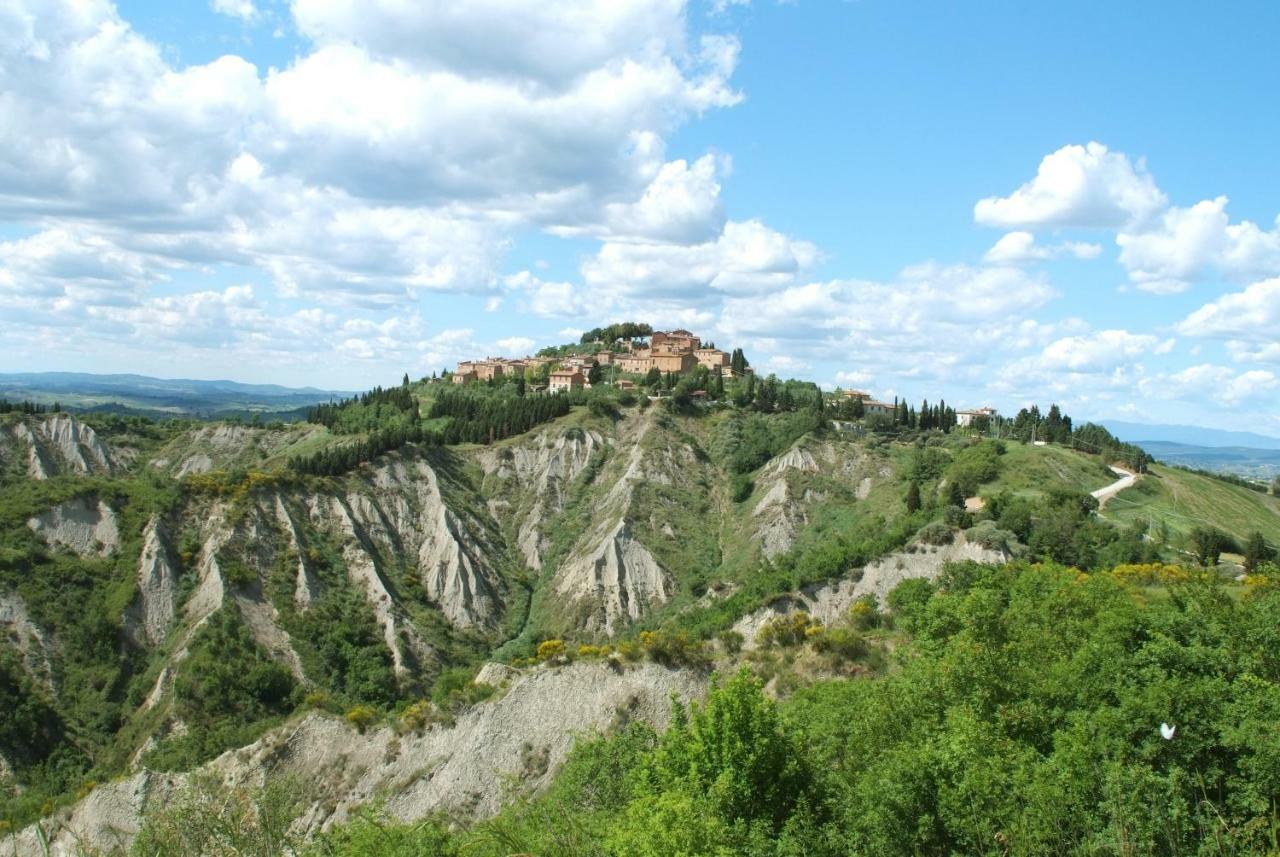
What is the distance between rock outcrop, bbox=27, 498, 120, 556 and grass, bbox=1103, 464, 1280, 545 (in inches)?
2612

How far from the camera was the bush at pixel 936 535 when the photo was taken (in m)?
50.6

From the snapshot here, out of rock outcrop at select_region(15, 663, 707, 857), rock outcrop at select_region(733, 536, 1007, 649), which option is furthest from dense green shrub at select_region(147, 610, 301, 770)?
rock outcrop at select_region(733, 536, 1007, 649)

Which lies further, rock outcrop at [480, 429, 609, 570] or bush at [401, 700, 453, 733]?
rock outcrop at [480, 429, 609, 570]

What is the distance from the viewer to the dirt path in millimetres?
59400

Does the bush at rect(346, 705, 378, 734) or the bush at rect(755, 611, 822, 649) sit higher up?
the bush at rect(755, 611, 822, 649)

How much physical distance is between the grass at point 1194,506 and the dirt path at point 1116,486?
1.61 feet

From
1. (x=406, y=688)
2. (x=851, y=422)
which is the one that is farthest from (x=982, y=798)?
(x=851, y=422)

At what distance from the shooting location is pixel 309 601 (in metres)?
58.1

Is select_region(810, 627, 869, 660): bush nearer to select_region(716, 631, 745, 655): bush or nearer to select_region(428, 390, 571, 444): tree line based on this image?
select_region(716, 631, 745, 655): bush

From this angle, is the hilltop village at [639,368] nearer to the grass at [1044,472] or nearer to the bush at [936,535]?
the grass at [1044,472]

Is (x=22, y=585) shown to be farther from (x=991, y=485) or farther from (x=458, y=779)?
(x=991, y=485)

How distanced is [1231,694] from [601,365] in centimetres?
10815

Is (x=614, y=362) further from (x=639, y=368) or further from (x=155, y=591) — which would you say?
(x=155, y=591)

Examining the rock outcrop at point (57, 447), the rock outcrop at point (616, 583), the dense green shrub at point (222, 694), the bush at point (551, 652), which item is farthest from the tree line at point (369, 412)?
the bush at point (551, 652)
